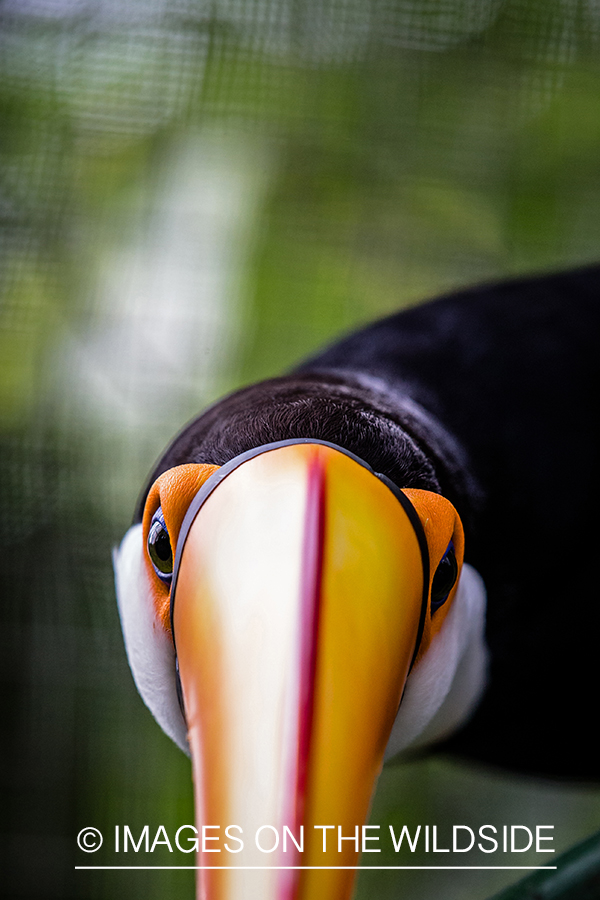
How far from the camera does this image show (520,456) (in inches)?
30.5

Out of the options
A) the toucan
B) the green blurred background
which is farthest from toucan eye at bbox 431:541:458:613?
the green blurred background

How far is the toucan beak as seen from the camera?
0.37 metres

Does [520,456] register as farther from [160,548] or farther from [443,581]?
[160,548]

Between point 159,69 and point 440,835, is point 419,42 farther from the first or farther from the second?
point 440,835

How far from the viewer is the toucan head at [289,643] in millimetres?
376

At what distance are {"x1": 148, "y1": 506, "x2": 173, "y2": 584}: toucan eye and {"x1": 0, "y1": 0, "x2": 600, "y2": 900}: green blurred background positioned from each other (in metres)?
0.74

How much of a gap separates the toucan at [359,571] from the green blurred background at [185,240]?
52cm

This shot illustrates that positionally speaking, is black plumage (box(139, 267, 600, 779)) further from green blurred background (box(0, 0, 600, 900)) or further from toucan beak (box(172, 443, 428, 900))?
green blurred background (box(0, 0, 600, 900))

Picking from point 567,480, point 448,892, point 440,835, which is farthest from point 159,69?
point 448,892

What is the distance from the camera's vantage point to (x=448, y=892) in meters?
1.25

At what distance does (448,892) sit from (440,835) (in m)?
0.12

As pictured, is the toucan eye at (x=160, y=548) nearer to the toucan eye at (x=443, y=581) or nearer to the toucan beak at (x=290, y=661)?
the toucan beak at (x=290, y=661)

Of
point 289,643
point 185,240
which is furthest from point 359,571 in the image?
point 185,240

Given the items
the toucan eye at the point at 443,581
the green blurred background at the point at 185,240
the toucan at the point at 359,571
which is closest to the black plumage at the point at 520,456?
the toucan at the point at 359,571
